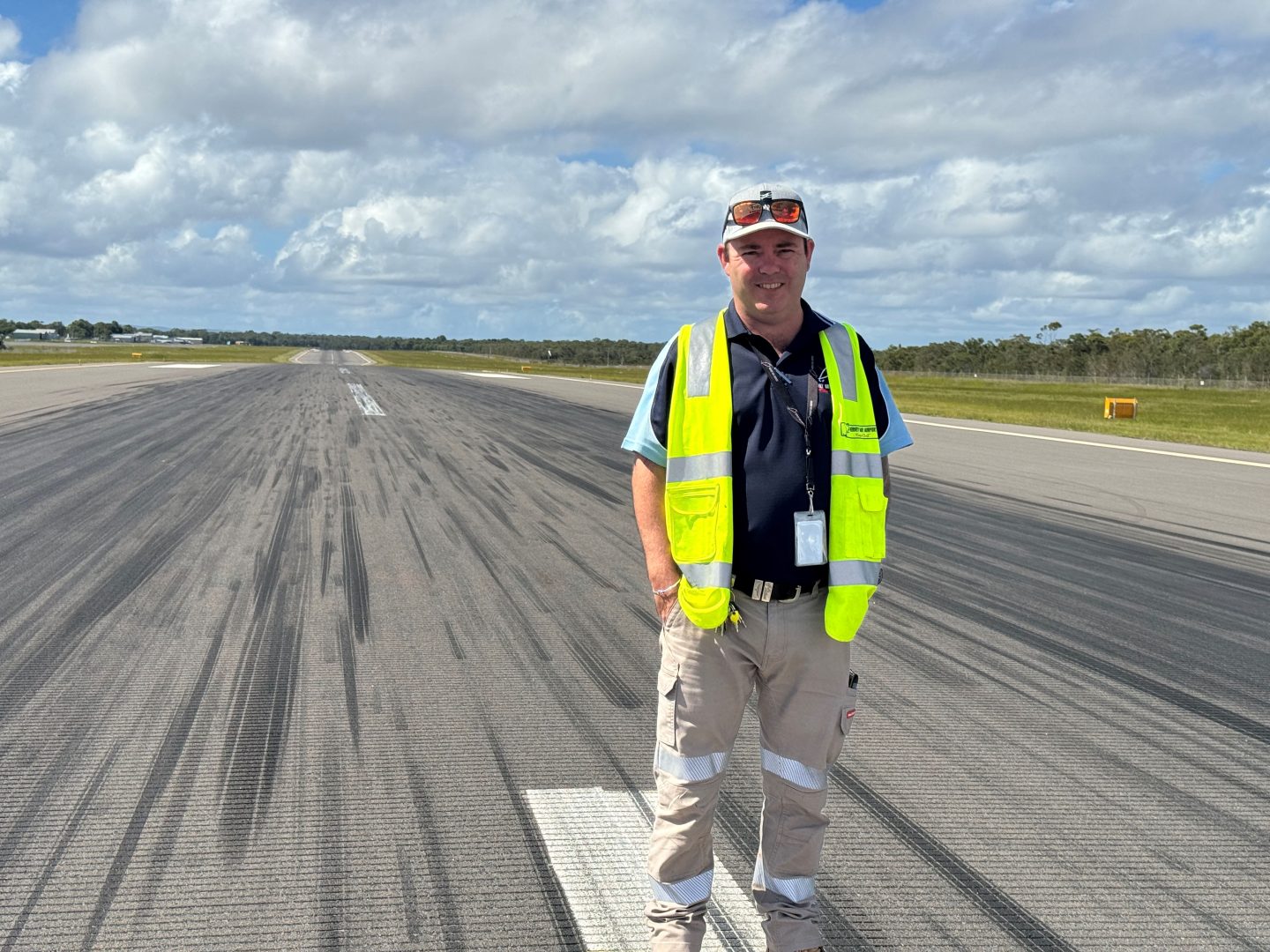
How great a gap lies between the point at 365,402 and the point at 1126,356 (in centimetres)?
9814

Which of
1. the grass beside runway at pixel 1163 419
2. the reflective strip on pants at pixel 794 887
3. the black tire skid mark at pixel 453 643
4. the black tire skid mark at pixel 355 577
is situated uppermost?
the grass beside runway at pixel 1163 419

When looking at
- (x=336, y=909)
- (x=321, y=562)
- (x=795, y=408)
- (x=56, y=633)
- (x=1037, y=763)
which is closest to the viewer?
(x=795, y=408)

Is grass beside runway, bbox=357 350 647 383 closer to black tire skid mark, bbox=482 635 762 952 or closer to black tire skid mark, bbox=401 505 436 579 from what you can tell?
black tire skid mark, bbox=401 505 436 579

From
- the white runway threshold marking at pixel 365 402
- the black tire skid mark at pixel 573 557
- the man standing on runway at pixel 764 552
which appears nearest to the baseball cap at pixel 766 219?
the man standing on runway at pixel 764 552

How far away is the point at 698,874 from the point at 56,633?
15.7ft

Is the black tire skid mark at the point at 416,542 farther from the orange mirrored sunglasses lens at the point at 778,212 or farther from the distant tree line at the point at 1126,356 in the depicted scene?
the distant tree line at the point at 1126,356

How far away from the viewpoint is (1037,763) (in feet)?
14.8

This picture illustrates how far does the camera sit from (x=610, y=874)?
3.45m

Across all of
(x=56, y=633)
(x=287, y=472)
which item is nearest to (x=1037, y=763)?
(x=56, y=633)

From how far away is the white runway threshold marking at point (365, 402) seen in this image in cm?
2389

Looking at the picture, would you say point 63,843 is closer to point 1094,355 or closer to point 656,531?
point 656,531

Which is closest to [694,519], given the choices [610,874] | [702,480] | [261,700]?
[702,480]

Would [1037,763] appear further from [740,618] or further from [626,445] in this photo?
[626,445]

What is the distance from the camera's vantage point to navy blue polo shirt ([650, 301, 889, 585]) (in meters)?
2.83
